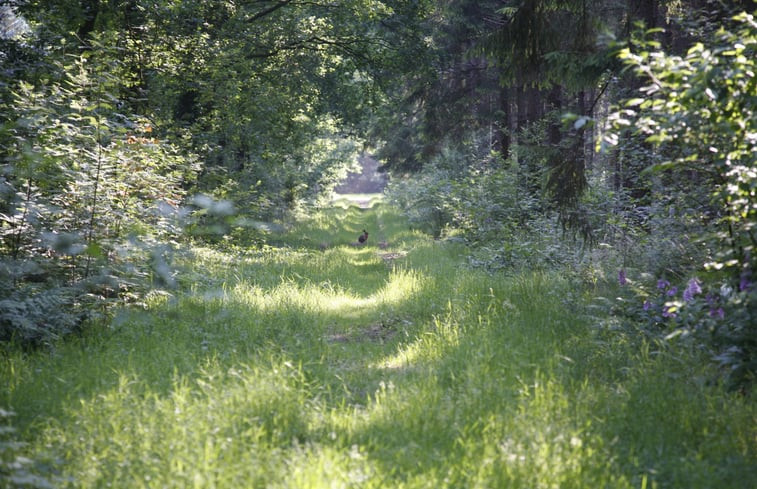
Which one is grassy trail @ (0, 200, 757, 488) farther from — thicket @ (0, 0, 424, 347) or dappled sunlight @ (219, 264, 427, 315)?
thicket @ (0, 0, 424, 347)

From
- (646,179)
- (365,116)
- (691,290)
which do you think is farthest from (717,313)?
(365,116)

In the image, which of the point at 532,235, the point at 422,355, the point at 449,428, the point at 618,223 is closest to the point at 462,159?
the point at 532,235

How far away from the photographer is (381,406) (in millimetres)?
4340

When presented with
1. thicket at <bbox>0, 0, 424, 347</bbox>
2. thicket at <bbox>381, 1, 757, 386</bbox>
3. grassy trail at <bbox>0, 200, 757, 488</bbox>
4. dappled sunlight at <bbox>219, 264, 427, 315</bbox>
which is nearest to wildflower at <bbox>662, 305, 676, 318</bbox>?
thicket at <bbox>381, 1, 757, 386</bbox>

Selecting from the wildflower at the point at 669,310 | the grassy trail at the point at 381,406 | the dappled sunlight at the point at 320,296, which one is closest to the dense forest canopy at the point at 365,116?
the wildflower at the point at 669,310

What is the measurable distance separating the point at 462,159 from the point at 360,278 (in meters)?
16.7

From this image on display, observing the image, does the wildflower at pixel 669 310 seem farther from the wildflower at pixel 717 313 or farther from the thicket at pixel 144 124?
the thicket at pixel 144 124

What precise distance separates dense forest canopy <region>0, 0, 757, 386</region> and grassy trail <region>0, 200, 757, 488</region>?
667 millimetres

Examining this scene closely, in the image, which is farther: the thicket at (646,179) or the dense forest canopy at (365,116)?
the dense forest canopy at (365,116)

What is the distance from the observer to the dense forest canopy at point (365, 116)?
399cm

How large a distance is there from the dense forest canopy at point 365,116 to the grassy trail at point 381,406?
667 mm

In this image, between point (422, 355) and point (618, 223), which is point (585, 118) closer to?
point (422, 355)

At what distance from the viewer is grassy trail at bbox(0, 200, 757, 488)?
11.1ft

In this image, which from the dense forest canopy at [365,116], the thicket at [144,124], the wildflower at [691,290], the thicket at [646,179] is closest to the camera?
the thicket at [646,179]
